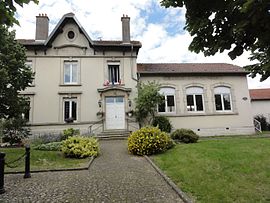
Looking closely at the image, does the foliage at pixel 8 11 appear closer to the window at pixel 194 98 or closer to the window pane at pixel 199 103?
the window at pixel 194 98

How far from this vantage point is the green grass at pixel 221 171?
228 inches

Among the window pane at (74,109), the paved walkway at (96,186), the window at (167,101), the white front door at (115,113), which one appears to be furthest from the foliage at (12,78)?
the window at (167,101)

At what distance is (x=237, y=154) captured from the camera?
9.54 metres

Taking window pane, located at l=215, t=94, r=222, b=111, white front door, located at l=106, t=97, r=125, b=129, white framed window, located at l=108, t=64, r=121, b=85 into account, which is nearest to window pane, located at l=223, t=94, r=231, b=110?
window pane, located at l=215, t=94, r=222, b=111

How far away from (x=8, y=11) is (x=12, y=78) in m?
9.97

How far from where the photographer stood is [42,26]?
66.8 feet

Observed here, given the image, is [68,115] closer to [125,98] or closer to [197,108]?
[125,98]

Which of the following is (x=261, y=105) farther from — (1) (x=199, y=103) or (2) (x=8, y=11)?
(2) (x=8, y=11)

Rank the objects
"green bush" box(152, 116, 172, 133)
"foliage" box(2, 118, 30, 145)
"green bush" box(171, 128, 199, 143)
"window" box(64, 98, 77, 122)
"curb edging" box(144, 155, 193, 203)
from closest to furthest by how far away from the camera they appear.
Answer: "curb edging" box(144, 155, 193, 203)
"green bush" box(171, 128, 199, 143)
"foliage" box(2, 118, 30, 145)
"green bush" box(152, 116, 172, 133)
"window" box(64, 98, 77, 122)

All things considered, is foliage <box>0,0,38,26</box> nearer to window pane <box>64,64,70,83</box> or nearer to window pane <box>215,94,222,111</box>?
window pane <box>64,64,70,83</box>

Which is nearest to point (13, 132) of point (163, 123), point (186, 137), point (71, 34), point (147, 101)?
point (71, 34)

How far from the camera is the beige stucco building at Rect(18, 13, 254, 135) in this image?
19.1 m

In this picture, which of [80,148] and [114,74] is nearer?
[80,148]

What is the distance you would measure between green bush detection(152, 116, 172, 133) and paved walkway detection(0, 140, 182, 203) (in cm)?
932
